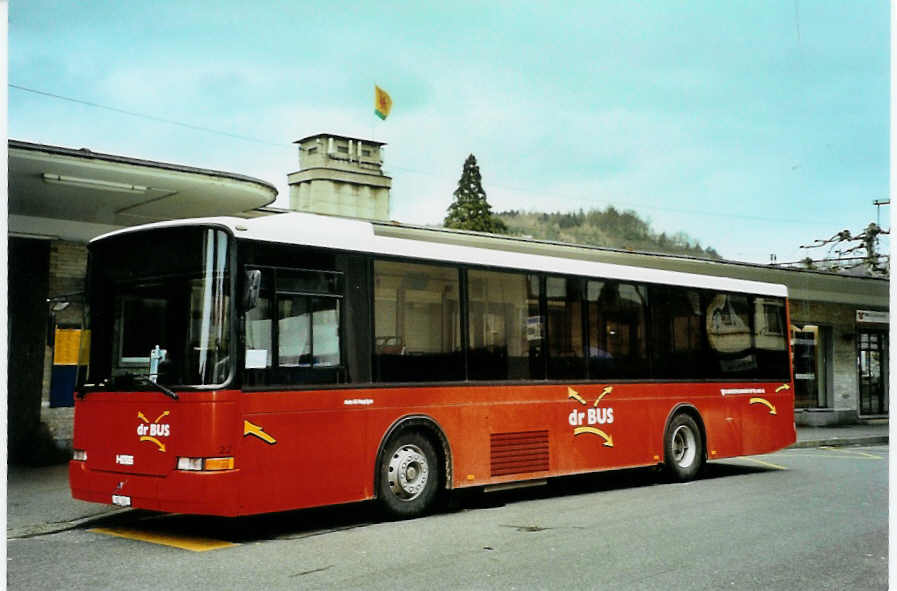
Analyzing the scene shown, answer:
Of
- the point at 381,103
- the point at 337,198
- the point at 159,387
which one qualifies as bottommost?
the point at 159,387

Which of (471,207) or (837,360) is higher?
(471,207)

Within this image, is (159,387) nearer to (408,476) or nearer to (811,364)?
(408,476)

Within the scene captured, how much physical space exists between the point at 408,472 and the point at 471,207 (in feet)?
193

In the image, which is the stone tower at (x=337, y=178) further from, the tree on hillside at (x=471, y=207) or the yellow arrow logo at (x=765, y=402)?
the tree on hillside at (x=471, y=207)

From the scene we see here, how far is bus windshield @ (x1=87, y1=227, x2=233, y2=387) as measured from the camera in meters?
9.02

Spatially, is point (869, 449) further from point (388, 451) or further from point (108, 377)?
point (108, 377)

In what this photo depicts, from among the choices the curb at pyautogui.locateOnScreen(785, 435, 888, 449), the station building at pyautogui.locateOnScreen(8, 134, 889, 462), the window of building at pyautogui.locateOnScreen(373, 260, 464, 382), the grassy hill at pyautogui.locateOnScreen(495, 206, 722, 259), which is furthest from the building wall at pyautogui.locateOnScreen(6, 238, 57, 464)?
the grassy hill at pyautogui.locateOnScreen(495, 206, 722, 259)

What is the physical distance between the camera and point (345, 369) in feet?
33.2

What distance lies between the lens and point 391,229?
17.5 m

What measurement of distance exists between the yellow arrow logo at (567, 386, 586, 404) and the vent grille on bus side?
0.66 meters

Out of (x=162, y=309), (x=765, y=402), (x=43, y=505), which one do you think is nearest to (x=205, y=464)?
(x=162, y=309)

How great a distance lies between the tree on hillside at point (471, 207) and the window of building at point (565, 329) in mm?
53911

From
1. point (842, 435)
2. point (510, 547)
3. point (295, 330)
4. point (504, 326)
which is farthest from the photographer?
point (842, 435)

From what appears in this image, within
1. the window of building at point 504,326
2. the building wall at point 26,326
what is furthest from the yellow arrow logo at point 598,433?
the building wall at point 26,326
